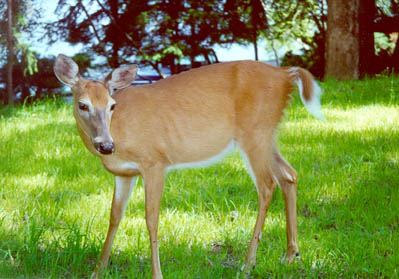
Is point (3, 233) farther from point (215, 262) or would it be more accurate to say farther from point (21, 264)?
point (215, 262)

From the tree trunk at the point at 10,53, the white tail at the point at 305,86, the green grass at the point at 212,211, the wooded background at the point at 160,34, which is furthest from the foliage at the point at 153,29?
the white tail at the point at 305,86

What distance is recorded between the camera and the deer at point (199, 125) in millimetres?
3150

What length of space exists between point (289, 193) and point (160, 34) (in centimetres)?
815

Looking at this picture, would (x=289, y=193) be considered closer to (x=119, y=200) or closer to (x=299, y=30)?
(x=119, y=200)

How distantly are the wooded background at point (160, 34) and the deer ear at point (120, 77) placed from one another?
6.63 metres

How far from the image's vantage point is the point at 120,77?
10.5 feet

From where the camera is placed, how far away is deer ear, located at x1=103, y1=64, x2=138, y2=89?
314 centimetres

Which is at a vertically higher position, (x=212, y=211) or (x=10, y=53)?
(x=10, y=53)

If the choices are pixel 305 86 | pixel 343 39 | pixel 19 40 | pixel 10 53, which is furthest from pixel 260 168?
pixel 19 40

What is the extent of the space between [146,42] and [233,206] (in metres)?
7.66

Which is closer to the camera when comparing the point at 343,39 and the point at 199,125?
the point at 199,125

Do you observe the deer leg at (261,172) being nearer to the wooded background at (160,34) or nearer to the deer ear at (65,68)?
Answer: the deer ear at (65,68)

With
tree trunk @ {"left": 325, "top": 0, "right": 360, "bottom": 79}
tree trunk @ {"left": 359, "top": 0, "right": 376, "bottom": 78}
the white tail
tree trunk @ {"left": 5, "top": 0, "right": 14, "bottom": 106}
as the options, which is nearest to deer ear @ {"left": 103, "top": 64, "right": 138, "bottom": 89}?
the white tail

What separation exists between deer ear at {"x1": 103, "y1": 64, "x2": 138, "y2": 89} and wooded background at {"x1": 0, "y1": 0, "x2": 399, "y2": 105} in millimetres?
6626
